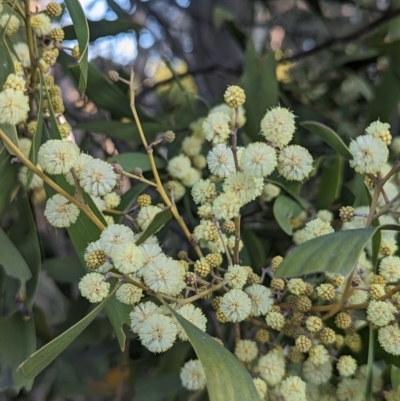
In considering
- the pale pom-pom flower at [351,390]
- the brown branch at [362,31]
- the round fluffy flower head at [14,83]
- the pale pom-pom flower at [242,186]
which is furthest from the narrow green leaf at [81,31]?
the brown branch at [362,31]

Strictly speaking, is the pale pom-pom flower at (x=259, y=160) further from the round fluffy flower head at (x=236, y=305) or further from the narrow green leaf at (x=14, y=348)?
the narrow green leaf at (x=14, y=348)

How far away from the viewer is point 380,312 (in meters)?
0.43

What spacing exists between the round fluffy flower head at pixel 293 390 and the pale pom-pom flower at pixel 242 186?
17 centimetres

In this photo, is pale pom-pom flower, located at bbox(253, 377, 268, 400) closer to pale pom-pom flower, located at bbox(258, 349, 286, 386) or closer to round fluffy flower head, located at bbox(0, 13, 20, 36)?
pale pom-pom flower, located at bbox(258, 349, 286, 386)

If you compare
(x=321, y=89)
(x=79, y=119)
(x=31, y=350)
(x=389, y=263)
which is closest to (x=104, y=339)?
(x=31, y=350)

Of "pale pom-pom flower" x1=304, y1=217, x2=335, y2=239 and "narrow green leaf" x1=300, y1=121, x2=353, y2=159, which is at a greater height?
"narrow green leaf" x1=300, y1=121, x2=353, y2=159

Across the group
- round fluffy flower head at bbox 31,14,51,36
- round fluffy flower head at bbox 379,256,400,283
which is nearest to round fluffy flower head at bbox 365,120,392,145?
round fluffy flower head at bbox 379,256,400,283

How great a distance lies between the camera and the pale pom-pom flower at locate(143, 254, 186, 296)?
40 centimetres

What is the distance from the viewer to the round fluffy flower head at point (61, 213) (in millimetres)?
439

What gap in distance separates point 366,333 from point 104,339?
0.40 metres

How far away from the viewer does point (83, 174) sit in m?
0.42

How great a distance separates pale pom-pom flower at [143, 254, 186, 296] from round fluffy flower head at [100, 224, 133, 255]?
28 millimetres

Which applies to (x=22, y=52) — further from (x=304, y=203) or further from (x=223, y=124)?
(x=304, y=203)

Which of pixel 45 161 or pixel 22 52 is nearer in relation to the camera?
pixel 45 161
